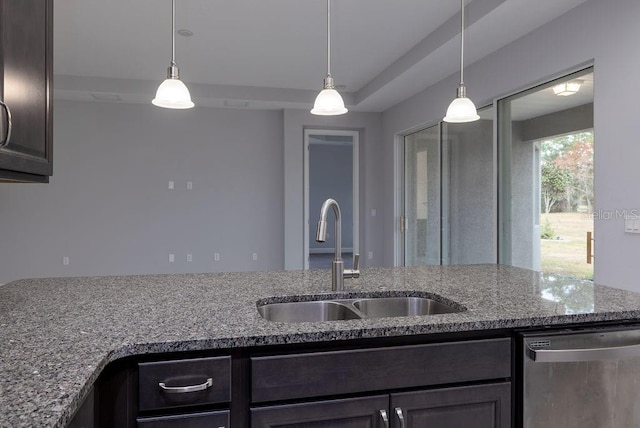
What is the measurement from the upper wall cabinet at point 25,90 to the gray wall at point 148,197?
4.55m

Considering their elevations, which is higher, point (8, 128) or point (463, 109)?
point (463, 109)

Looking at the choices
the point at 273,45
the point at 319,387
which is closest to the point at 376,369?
the point at 319,387

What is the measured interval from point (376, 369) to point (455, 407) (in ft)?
0.96

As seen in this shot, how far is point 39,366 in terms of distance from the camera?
2.93ft

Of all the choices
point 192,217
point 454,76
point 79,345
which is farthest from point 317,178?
point 79,345

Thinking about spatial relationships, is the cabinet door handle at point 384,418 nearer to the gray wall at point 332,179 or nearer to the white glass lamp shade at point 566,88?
the white glass lamp shade at point 566,88

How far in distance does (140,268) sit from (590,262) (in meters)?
5.33

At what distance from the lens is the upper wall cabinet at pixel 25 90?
1.11 metres

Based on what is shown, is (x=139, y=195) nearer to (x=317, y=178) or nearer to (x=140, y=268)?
(x=140, y=268)

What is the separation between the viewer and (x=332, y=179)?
396 inches

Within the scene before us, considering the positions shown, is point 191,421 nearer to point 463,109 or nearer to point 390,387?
point 390,387

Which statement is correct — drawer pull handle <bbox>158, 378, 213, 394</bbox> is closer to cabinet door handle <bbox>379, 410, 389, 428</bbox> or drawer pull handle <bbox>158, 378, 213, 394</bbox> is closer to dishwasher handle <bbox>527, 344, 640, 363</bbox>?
cabinet door handle <bbox>379, 410, 389, 428</bbox>

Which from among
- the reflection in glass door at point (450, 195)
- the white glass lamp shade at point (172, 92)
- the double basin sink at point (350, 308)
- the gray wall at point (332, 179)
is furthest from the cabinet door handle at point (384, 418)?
the gray wall at point (332, 179)

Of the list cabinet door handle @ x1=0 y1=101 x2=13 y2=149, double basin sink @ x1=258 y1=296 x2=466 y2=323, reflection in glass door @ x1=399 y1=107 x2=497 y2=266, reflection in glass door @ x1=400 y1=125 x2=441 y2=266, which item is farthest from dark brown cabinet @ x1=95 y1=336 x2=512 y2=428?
reflection in glass door @ x1=400 y1=125 x2=441 y2=266
